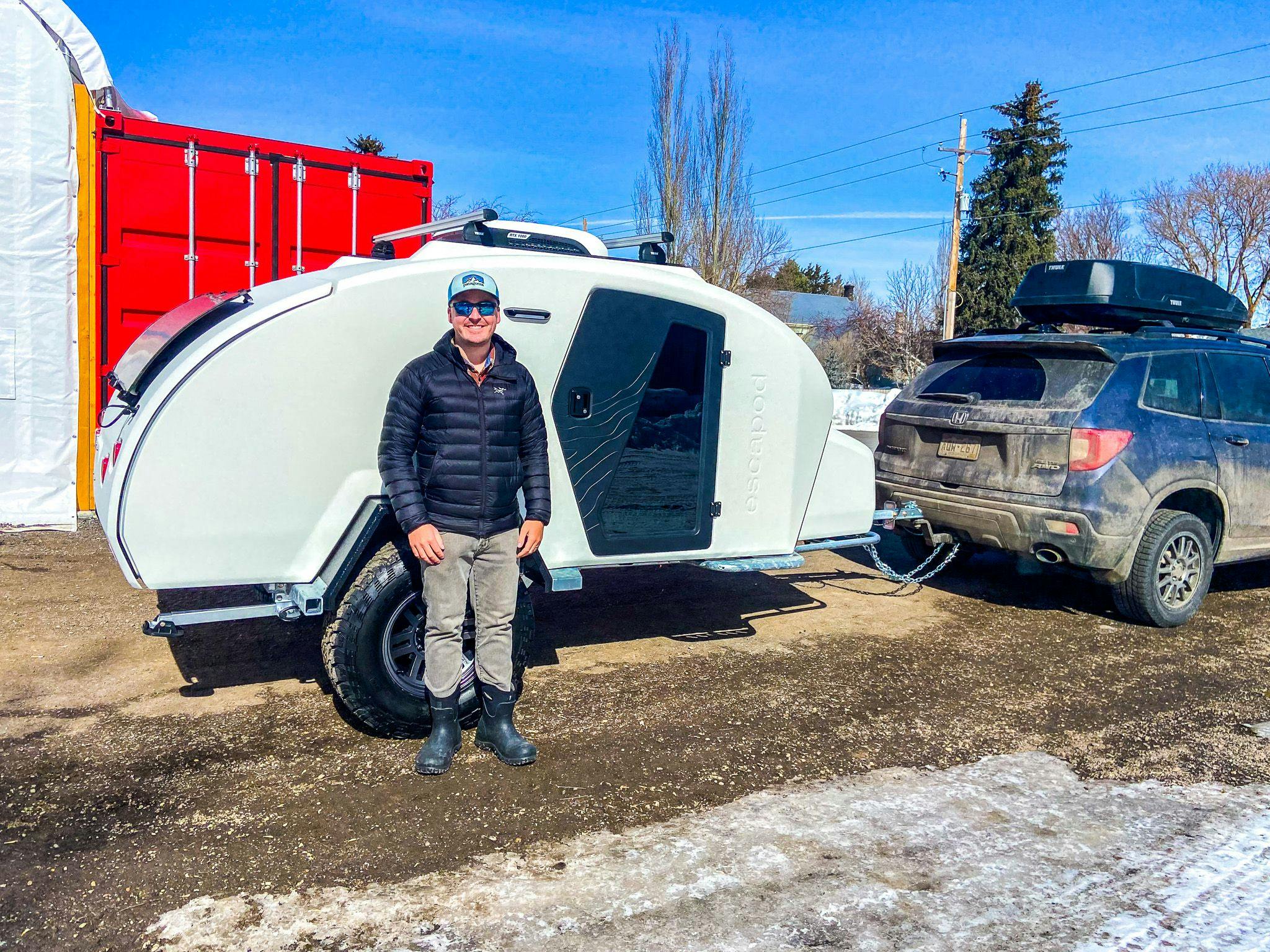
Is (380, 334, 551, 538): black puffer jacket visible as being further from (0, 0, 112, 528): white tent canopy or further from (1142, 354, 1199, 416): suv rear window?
(0, 0, 112, 528): white tent canopy

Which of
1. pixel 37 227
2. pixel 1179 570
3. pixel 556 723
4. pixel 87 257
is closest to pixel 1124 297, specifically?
pixel 1179 570

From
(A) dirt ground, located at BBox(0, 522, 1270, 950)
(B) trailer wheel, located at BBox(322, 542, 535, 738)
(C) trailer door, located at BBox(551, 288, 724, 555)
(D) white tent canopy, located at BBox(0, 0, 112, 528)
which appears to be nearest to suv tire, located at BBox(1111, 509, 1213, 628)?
(A) dirt ground, located at BBox(0, 522, 1270, 950)

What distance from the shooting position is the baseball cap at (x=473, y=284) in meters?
3.93

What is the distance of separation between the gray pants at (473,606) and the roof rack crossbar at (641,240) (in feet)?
6.71

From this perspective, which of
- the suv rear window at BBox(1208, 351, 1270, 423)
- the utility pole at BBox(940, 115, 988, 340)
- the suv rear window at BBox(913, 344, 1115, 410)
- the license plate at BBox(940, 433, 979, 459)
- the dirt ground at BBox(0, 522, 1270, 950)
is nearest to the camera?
the dirt ground at BBox(0, 522, 1270, 950)

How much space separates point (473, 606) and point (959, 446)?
3966mm

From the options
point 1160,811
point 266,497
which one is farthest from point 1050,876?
point 266,497

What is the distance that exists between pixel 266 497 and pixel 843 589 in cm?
472

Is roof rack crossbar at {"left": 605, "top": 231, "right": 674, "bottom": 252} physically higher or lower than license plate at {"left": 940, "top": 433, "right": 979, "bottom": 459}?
higher

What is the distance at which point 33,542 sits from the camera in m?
7.70

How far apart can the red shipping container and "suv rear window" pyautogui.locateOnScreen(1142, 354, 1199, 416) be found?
5491 mm

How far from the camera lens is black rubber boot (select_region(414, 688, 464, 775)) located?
13.3 feet

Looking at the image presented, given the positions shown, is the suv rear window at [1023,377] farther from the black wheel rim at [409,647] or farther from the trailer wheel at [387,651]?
the black wheel rim at [409,647]

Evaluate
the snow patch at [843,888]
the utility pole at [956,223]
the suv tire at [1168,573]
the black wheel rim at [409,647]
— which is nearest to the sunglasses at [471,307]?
the black wheel rim at [409,647]
